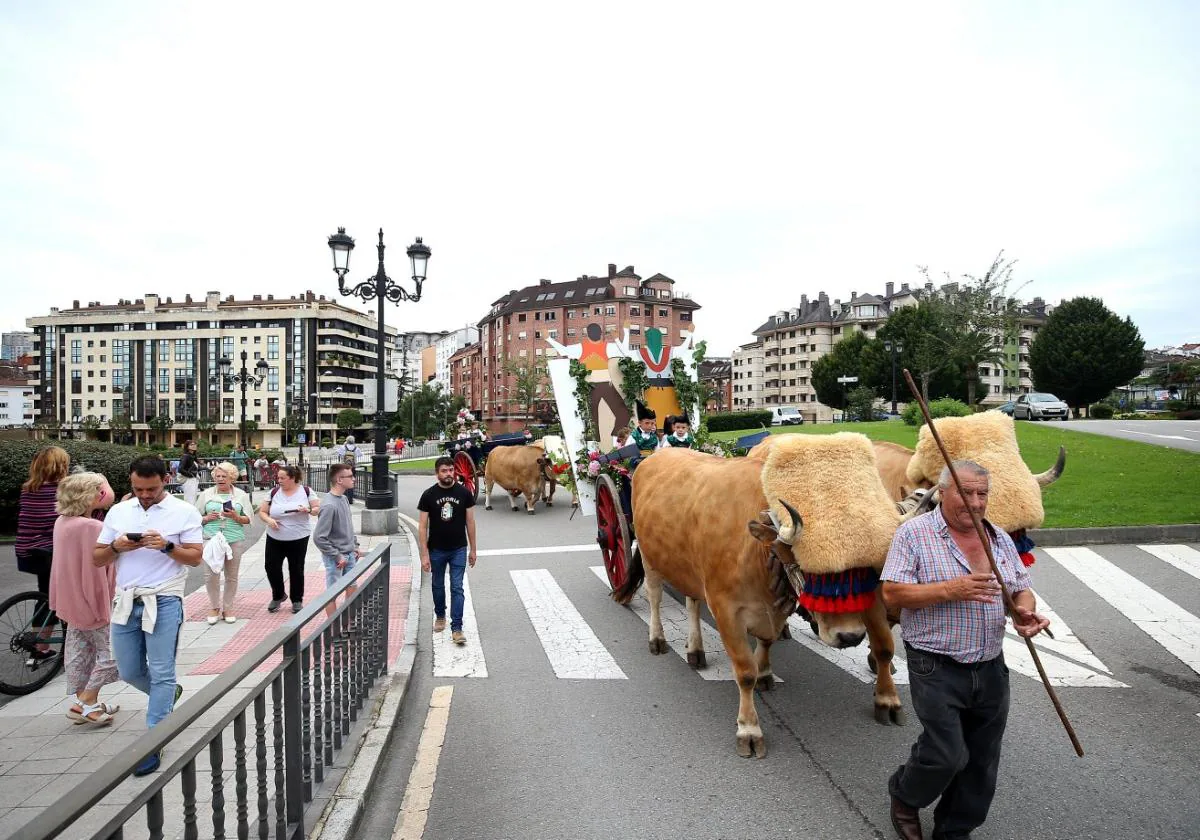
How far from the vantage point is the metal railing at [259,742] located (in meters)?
1.91

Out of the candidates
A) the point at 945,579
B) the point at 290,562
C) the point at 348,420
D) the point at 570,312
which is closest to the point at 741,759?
the point at 945,579

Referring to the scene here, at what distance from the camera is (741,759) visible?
4.35m

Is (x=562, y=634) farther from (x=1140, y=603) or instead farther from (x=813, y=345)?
(x=813, y=345)

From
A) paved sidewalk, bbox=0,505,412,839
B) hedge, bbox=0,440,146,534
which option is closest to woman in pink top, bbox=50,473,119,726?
paved sidewalk, bbox=0,505,412,839

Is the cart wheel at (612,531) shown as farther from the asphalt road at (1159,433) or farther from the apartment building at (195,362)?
the apartment building at (195,362)

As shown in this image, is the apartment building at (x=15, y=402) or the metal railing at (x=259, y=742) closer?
the metal railing at (x=259, y=742)

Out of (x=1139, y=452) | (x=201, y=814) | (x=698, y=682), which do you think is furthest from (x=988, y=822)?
(x=1139, y=452)

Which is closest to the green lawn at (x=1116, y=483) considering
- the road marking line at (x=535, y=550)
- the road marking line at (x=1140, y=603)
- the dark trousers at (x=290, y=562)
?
the road marking line at (x=1140, y=603)

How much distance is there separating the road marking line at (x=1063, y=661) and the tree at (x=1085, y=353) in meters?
58.7

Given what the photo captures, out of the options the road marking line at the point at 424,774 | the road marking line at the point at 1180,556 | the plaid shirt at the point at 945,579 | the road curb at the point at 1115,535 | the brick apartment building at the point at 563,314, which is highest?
the brick apartment building at the point at 563,314

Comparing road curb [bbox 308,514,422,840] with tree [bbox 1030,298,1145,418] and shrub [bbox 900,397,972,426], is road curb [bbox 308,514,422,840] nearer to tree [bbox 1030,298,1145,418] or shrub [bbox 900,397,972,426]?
Result: shrub [bbox 900,397,972,426]

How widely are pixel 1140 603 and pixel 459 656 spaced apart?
287 inches

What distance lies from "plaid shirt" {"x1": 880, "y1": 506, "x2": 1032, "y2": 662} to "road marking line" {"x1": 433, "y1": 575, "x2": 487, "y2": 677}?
12.7 ft

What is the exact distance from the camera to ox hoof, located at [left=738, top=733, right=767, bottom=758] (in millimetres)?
4379
